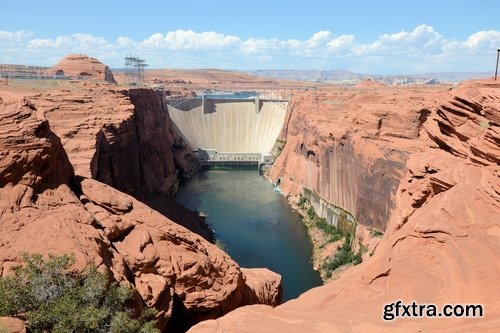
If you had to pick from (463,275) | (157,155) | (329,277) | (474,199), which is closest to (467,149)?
(474,199)

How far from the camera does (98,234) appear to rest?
1605 centimetres

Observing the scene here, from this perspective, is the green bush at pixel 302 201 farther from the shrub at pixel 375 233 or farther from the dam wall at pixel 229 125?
the dam wall at pixel 229 125

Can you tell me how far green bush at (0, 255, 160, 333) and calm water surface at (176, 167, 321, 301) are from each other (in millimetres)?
24076

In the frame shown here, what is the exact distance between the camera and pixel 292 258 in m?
42.7

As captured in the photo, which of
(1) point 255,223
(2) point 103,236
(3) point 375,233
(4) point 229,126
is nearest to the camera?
(2) point 103,236

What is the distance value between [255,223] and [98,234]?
3719 cm

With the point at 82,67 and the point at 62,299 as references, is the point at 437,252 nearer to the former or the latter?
the point at 62,299

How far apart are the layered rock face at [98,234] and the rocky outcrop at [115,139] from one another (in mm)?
12045

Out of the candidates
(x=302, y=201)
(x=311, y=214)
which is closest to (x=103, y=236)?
(x=311, y=214)

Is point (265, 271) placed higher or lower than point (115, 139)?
lower

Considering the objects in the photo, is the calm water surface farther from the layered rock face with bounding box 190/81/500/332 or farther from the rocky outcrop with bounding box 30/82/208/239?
the layered rock face with bounding box 190/81/500/332

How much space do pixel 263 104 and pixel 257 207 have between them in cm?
4048

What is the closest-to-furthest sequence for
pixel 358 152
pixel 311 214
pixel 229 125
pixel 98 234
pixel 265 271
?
pixel 98 234
pixel 265 271
pixel 358 152
pixel 311 214
pixel 229 125

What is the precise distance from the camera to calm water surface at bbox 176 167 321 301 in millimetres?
40719
